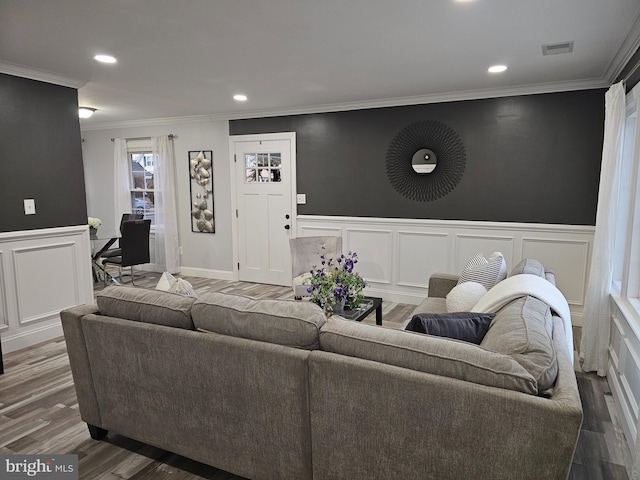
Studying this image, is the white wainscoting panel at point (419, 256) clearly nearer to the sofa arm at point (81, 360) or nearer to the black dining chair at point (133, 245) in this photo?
the black dining chair at point (133, 245)

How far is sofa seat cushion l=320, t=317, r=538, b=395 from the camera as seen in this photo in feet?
4.58

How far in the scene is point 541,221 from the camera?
4.33m

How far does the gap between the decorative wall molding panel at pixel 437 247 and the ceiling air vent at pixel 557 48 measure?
72.3 inches

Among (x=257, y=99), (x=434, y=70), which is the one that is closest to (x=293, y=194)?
(x=257, y=99)

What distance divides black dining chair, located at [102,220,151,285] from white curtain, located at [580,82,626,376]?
16.5 feet

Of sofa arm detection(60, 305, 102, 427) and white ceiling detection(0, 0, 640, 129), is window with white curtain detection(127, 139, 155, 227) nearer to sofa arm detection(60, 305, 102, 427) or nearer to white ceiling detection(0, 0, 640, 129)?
white ceiling detection(0, 0, 640, 129)

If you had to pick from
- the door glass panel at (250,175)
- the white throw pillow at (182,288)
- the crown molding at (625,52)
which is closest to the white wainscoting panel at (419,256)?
the crown molding at (625,52)

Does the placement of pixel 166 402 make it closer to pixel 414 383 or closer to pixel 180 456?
pixel 180 456

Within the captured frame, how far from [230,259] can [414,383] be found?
502 centimetres

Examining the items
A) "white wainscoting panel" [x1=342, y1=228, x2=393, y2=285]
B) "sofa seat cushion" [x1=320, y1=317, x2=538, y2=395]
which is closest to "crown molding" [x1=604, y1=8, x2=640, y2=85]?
"sofa seat cushion" [x1=320, y1=317, x2=538, y2=395]

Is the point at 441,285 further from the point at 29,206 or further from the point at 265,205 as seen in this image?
the point at 29,206

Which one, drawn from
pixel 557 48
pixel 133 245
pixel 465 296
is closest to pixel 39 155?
pixel 133 245

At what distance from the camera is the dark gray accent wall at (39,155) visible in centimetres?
347

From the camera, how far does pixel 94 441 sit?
92.1 inches
